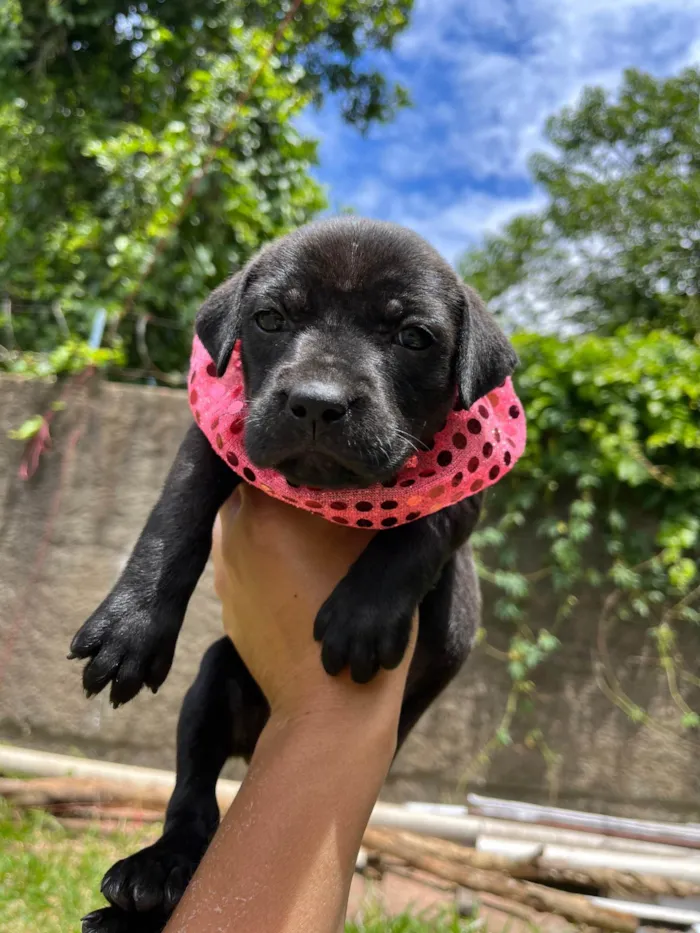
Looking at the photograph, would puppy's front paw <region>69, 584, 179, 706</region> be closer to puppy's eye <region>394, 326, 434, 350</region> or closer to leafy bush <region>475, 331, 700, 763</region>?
puppy's eye <region>394, 326, 434, 350</region>

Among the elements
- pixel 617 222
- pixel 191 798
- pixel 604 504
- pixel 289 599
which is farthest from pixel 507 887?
pixel 617 222

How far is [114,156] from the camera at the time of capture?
498cm

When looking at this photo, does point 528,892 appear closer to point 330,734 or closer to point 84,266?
point 330,734

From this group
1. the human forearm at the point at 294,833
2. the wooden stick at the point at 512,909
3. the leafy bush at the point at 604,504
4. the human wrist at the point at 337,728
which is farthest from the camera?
the leafy bush at the point at 604,504

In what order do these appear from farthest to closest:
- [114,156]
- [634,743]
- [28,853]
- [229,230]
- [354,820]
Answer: [229,230] < [114,156] < [634,743] < [28,853] < [354,820]

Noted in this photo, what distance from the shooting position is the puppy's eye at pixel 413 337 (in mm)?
1771

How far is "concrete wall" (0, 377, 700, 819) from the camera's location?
12.8 ft

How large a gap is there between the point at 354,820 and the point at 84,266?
15.4 feet

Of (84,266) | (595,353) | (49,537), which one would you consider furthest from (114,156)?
(595,353)

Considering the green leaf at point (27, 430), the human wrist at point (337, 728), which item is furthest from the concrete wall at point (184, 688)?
the human wrist at point (337, 728)

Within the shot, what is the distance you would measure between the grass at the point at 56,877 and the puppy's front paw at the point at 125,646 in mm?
1046

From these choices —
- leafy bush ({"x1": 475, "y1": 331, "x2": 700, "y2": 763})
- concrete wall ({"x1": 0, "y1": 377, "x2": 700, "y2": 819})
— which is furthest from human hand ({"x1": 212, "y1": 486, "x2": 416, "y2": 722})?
leafy bush ({"x1": 475, "y1": 331, "x2": 700, "y2": 763})

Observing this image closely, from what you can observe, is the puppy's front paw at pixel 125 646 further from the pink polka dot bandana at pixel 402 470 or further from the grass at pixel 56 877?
the grass at pixel 56 877

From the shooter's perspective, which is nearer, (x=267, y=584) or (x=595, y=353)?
(x=267, y=584)
